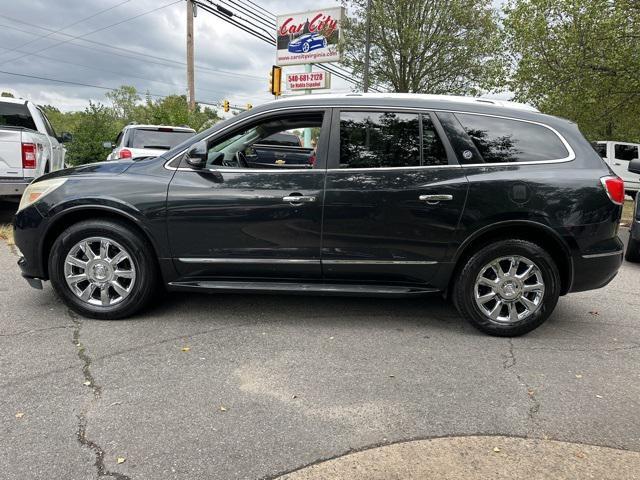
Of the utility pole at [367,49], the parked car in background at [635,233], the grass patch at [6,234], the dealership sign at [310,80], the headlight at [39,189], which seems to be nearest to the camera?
the headlight at [39,189]

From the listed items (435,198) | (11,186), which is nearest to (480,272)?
(435,198)

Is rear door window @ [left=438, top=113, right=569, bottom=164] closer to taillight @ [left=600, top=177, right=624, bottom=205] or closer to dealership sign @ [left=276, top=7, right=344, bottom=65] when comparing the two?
taillight @ [left=600, top=177, right=624, bottom=205]

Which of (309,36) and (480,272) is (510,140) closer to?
(480,272)

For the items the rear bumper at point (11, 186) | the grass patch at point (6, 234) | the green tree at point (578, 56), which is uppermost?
the green tree at point (578, 56)

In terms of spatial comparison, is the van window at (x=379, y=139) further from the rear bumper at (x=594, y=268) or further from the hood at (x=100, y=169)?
the hood at (x=100, y=169)

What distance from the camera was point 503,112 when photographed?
3.97 metres

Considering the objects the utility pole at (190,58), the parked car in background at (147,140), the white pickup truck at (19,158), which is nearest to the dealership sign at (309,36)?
the utility pole at (190,58)

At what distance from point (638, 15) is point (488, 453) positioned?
14325 mm

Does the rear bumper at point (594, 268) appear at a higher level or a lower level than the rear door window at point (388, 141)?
lower

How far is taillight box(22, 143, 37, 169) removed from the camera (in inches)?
271

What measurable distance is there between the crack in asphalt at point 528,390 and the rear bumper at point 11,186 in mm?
6405

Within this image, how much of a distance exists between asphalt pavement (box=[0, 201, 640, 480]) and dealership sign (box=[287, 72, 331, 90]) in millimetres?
19899

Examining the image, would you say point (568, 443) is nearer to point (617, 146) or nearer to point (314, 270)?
point (314, 270)

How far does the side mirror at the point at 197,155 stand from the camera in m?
3.87
